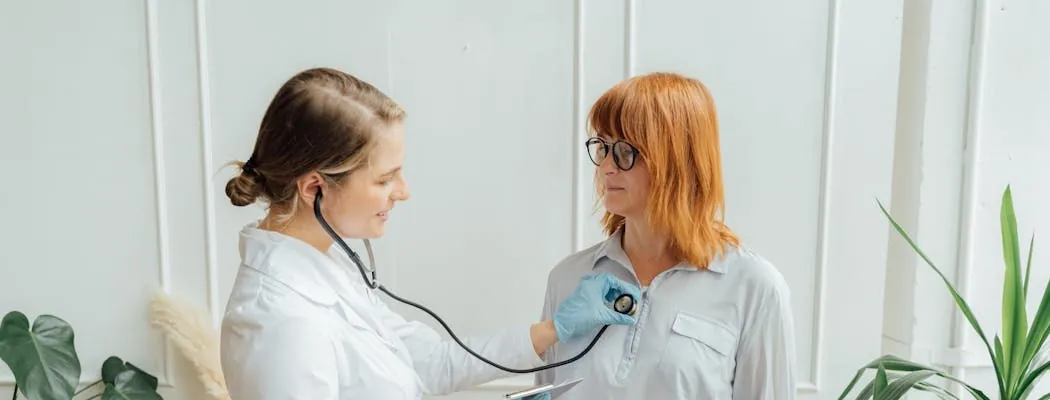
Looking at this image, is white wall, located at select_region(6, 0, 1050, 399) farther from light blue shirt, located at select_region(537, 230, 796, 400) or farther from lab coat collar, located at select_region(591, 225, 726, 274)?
light blue shirt, located at select_region(537, 230, 796, 400)

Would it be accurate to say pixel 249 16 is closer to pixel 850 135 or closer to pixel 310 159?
pixel 310 159

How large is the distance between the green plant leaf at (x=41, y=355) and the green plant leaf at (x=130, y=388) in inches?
5.3

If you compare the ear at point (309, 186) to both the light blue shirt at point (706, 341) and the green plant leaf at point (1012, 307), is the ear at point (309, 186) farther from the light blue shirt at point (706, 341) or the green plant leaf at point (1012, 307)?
the green plant leaf at point (1012, 307)

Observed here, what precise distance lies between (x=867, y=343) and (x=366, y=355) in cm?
136

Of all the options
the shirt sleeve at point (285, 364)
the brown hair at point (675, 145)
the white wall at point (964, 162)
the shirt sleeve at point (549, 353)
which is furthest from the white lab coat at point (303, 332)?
the white wall at point (964, 162)

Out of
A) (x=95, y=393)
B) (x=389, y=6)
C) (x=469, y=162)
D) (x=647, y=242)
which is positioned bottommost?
(x=95, y=393)

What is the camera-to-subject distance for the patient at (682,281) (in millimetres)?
1285

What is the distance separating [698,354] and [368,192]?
0.63 m

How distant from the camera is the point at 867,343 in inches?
76.2

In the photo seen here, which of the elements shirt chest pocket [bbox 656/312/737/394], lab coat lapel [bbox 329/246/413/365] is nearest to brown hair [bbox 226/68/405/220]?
lab coat lapel [bbox 329/246/413/365]

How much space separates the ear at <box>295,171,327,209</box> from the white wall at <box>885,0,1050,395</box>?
1.41 meters

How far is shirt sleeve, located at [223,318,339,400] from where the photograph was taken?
103 cm

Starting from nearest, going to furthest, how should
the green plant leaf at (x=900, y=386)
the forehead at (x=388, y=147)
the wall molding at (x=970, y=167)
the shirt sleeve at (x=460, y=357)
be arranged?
the forehead at (x=388, y=147) → the green plant leaf at (x=900, y=386) → the shirt sleeve at (x=460, y=357) → the wall molding at (x=970, y=167)

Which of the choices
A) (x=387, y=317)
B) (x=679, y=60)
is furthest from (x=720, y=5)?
(x=387, y=317)
